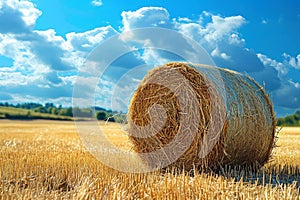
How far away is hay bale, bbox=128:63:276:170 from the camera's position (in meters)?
6.03

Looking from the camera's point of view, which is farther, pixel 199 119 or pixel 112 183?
pixel 199 119

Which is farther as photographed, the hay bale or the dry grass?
the hay bale

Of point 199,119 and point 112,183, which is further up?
point 199,119

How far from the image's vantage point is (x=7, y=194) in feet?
13.7

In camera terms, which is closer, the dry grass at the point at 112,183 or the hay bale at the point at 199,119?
the dry grass at the point at 112,183

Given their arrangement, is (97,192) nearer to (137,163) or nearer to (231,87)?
(137,163)

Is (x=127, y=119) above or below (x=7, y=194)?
above

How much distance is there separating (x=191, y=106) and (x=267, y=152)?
180 cm

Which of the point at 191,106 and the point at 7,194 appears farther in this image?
the point at 191,106

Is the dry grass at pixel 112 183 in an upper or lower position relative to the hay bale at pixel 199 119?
lower

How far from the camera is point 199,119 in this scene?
6125 mm

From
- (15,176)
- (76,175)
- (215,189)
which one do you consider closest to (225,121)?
(215,189)

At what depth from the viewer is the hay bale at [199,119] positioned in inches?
237

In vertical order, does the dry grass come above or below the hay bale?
below
